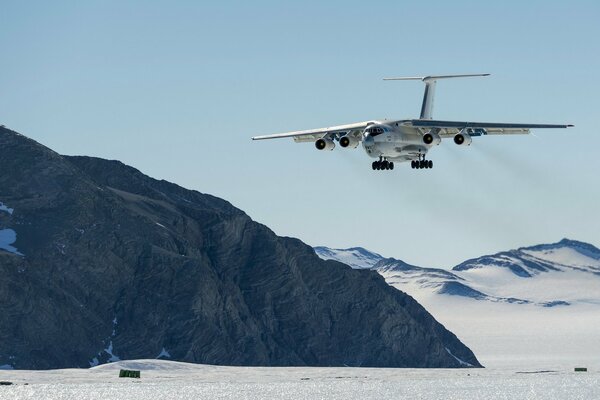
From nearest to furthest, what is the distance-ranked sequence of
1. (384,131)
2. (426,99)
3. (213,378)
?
(384,131)
(426,99)
(213,378)

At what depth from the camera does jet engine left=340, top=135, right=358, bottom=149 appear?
139 metres

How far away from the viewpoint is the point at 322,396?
169 m

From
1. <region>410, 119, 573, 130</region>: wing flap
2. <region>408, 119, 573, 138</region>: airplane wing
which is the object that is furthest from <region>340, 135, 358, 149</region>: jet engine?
<region>410, 119, 573, 130</region>: wing flap

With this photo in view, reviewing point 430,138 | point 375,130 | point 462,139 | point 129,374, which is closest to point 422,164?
point 430,138

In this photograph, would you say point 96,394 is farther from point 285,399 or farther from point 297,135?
point 297,135

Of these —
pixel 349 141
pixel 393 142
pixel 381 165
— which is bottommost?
pixel 381 165

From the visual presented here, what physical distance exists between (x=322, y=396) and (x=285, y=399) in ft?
20.8

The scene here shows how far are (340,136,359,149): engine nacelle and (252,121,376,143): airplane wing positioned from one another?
28.7 inches

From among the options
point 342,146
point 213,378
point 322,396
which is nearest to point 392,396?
point 322,396

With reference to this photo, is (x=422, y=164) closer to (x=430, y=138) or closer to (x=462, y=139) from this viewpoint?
(x=430, y=138)

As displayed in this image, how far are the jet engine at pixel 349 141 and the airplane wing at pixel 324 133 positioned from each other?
0.70 meters

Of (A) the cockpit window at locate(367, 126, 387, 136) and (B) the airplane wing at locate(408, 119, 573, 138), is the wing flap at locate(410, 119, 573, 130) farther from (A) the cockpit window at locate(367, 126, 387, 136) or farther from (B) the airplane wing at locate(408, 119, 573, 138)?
(A) the cockpit window at locate(367, 126, 387, 136)

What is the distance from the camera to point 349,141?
5507 inches

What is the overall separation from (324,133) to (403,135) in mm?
10483
